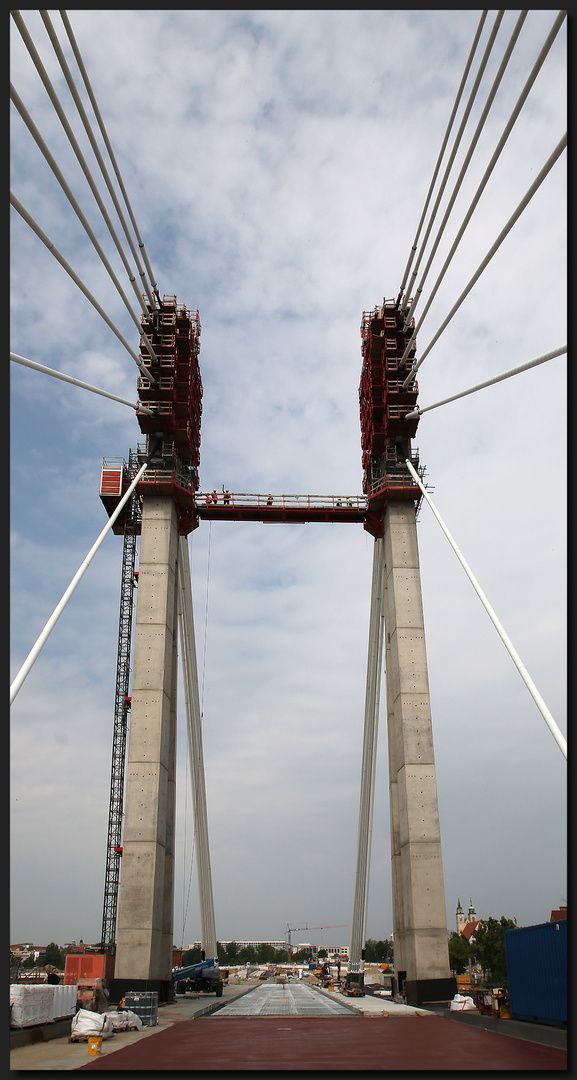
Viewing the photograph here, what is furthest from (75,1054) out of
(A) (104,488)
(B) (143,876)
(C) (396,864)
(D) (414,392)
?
(D) (414,392)

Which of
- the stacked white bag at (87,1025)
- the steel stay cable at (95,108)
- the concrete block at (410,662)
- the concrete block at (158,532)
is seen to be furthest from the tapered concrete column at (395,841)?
the steel stay cable at (95,108)

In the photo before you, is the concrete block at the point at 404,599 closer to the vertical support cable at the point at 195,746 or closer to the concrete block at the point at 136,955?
the vertical support cable at the point at 195,746

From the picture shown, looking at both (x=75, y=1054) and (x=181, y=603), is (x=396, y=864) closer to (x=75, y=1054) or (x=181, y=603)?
(x=181, y=603)

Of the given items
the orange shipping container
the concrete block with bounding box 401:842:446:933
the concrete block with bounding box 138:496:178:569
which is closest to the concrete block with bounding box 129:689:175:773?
the concrete block with bounding box 138:496:178:569

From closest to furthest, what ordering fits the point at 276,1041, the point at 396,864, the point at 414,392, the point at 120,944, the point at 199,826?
the point at 276,1041
the point at 120,944
the point at 396,864
the point at 414,392
the point at 199,826

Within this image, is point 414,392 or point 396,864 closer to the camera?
point 396,864

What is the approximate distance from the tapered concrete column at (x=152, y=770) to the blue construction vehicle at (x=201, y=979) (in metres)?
11.6

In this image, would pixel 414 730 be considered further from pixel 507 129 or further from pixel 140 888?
pixel 507 129

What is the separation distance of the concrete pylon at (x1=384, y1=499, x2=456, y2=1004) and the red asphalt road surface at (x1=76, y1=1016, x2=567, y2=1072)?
7.03 m

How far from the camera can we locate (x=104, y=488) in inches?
1599

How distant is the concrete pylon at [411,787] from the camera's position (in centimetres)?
3030

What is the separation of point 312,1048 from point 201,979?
33038 mm

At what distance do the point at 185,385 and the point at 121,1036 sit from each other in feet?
95.5

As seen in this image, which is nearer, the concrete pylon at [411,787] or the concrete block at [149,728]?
the concrete pylon at [411,787]
